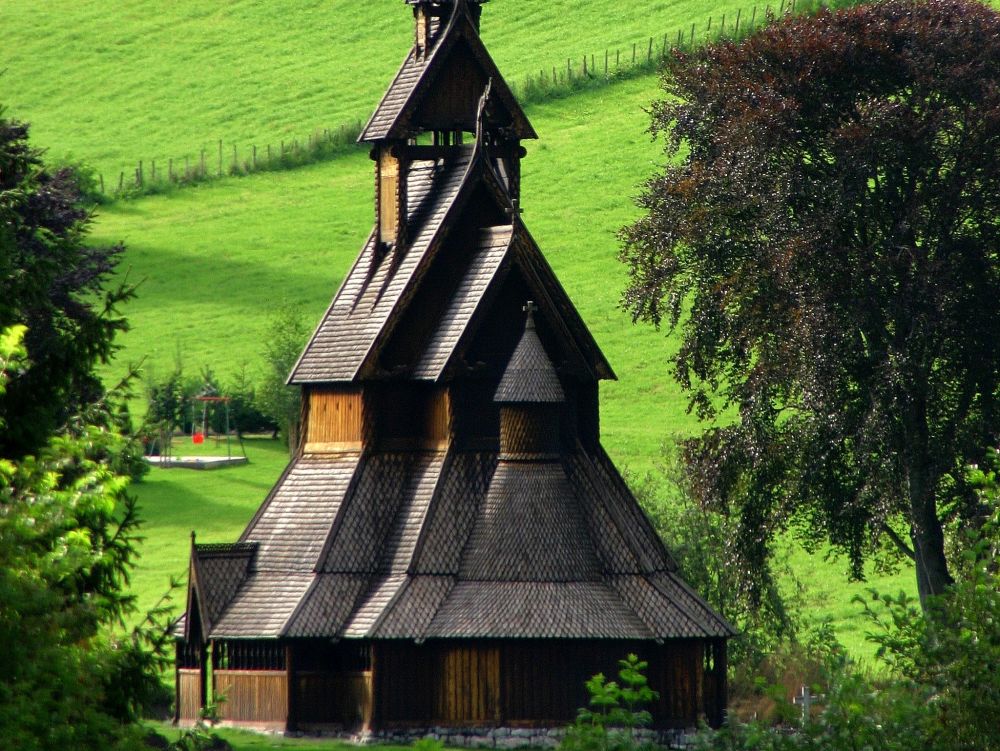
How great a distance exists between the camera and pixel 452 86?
46531mm

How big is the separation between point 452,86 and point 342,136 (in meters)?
58.1

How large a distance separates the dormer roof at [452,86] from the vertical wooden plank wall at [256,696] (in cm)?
1213

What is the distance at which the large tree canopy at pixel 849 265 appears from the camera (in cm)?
4572

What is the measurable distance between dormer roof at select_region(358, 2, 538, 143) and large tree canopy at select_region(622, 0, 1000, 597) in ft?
17.1

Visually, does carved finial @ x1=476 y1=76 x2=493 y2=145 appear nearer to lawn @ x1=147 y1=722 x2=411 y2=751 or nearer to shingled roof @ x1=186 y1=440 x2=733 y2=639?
shingled roof @ x1=186 y1=440 x2=733 y2=639

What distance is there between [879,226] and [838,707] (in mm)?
26284

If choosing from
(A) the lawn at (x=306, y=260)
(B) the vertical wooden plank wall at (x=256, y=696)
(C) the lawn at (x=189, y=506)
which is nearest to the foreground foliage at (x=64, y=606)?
(B) the vertical wooden plank wall at (x=256, y=696)

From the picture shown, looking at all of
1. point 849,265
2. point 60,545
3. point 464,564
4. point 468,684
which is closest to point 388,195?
point 464,564

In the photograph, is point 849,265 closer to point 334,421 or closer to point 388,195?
point 388,195

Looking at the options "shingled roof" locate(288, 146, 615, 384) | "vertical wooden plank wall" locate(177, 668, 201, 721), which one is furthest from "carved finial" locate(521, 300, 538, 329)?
"vertical wooden plank wall" locate(177, 668, 201, 721)

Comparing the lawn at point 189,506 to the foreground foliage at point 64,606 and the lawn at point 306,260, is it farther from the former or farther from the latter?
the foreground foliage at point 64,606

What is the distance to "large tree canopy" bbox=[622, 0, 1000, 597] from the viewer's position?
4572cm

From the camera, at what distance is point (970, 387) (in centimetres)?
4775

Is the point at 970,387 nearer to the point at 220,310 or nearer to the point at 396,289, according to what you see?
the point at 396,289
